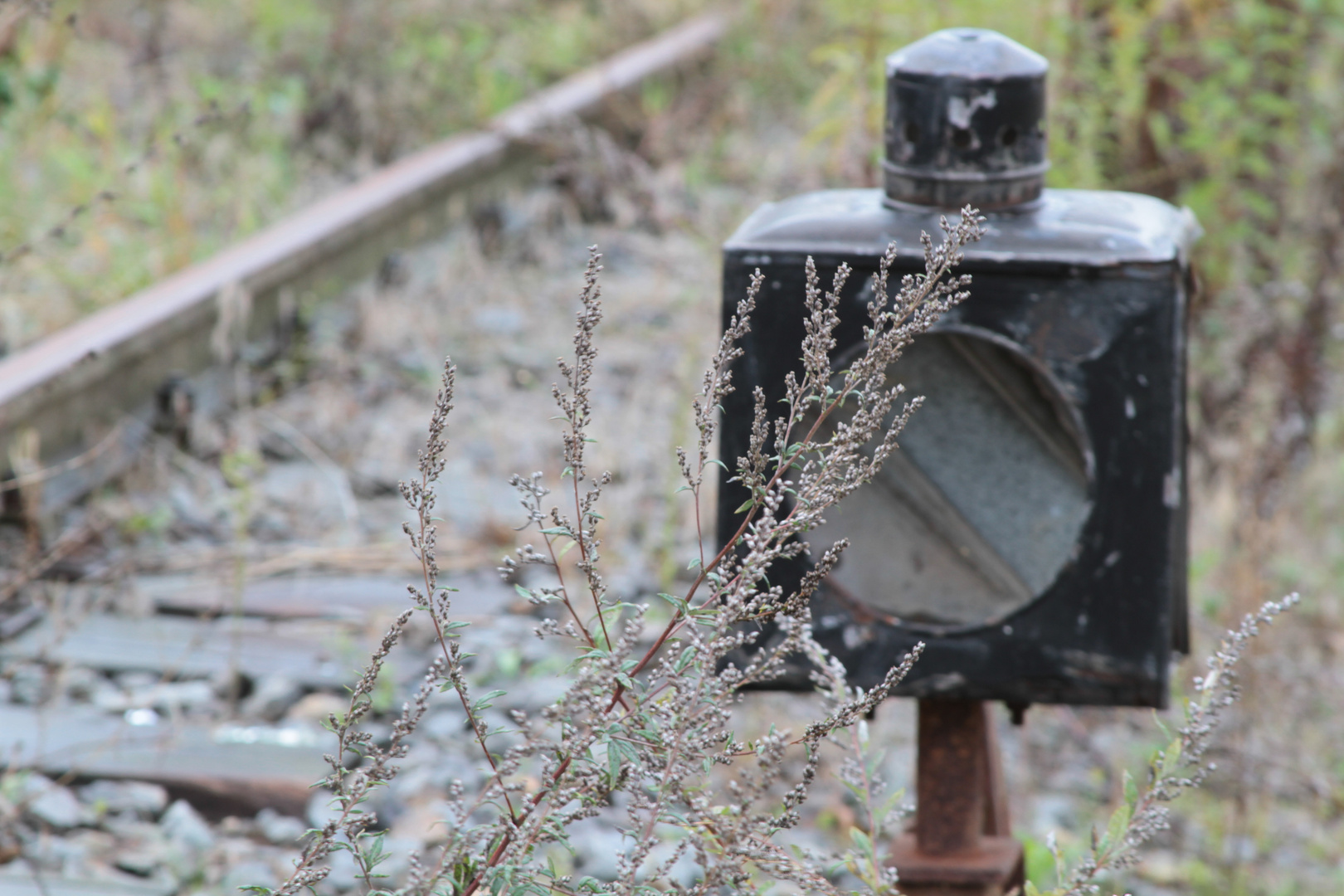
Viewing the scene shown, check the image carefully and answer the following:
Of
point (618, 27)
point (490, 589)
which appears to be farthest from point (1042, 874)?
point (618, 27)

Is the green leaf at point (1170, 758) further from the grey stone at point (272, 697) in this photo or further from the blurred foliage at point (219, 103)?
the blurred foliage at point (219, 103)

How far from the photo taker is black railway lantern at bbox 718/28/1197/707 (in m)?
1.58

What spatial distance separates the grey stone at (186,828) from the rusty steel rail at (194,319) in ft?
2.05

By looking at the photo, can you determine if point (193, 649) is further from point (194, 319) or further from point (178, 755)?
point (194, 319)

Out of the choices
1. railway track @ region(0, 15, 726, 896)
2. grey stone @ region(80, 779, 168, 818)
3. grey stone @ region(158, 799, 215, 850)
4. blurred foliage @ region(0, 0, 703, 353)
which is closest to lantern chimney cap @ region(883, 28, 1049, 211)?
railway track @ region(0, 15, 726, 896)

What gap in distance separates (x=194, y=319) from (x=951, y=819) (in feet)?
9.78

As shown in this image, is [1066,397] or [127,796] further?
[127,796]

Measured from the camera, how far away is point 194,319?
13.7 feet

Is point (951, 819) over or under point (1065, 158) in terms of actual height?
under

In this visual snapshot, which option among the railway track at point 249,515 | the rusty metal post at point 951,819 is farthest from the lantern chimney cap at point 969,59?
the railway track at point 249,515

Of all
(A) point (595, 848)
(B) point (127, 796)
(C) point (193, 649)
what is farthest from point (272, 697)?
(A) point (595, 848)

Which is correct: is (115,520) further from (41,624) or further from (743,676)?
(743,676)

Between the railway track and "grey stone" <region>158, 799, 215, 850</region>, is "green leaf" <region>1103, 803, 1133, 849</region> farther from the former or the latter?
"grey stone" <region>158, 799, 215, 850</region>

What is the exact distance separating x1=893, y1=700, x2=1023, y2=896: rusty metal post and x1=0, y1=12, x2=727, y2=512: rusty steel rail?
141 centimetres
